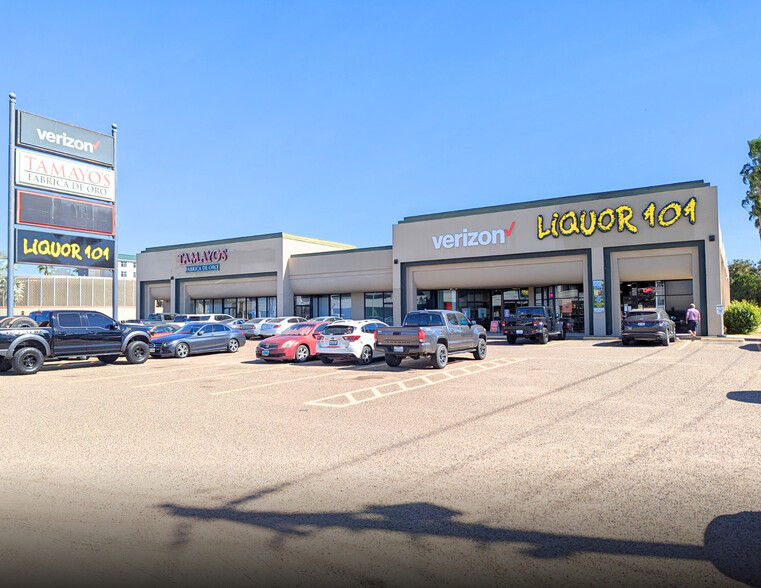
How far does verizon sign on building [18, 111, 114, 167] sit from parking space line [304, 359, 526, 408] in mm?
18944

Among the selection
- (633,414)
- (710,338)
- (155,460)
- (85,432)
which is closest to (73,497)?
(155,460)

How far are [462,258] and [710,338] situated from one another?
14335mm

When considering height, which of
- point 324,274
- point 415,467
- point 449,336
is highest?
point 324,274

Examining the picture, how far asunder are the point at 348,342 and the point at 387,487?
1214cm

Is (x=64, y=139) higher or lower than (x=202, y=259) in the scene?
higher

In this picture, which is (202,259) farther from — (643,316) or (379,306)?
(643,316)

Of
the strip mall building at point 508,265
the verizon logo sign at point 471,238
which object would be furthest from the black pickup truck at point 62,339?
the verizon logo sign at point 471,238

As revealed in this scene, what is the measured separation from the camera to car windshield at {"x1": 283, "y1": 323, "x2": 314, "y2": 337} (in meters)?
20.0

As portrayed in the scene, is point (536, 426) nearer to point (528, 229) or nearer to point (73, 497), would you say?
point (73, 497)

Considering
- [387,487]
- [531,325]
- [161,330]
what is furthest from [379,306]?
[387,487]

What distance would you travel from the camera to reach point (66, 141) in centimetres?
2330

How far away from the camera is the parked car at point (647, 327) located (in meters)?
22.8

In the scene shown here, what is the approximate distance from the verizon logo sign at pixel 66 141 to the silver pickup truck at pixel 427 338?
55.1 feet

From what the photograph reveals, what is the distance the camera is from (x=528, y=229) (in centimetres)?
3200
